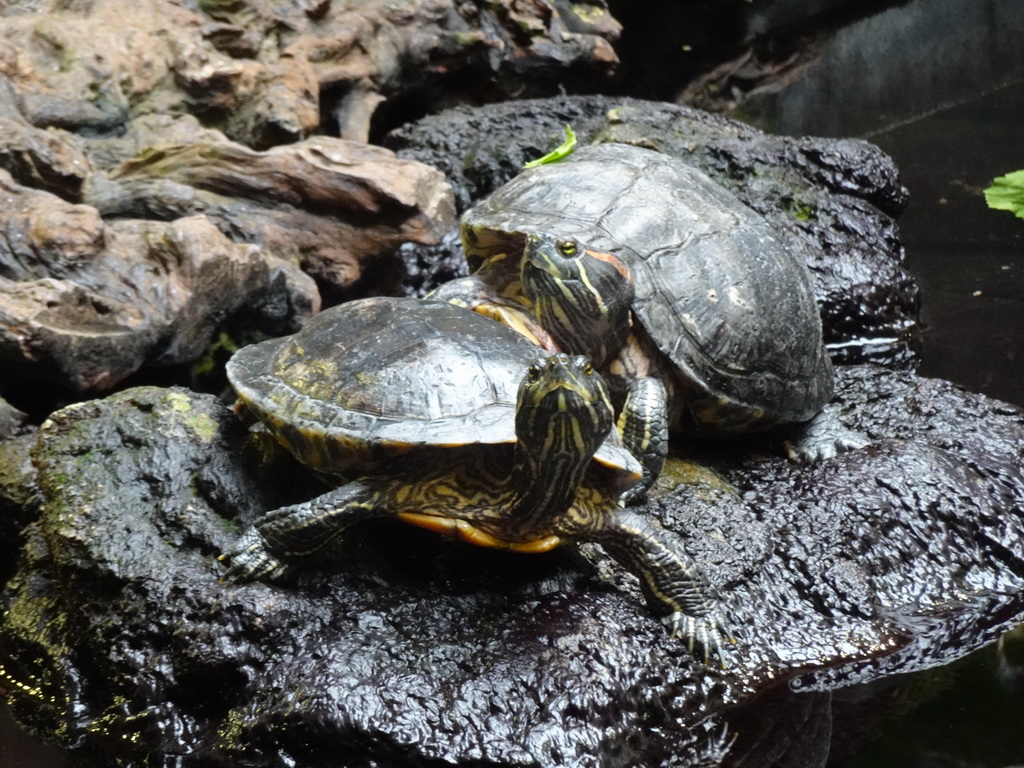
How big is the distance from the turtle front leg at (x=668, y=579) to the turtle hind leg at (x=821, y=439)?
1237 millimetres

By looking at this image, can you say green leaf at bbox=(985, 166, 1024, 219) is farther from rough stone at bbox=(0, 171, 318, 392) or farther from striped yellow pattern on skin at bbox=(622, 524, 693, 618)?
rough stone at bbox=(0, 171, 318, 392)

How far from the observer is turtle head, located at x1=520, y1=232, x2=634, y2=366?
3.46m

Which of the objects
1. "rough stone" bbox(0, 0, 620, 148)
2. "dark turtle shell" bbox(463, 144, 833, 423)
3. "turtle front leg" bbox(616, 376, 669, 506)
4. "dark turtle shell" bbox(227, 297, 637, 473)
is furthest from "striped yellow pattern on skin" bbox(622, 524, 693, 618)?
"rough stone" bbox(0, 0, 620, 148)

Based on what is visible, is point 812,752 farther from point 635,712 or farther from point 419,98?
point 419,98

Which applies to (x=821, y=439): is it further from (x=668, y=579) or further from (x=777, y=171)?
(x=777, y=171)

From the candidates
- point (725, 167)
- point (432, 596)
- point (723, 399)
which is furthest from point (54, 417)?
point (725, 167)

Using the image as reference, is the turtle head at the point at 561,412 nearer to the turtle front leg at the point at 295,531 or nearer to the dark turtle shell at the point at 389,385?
the dark turtle shell at the point at 389,385

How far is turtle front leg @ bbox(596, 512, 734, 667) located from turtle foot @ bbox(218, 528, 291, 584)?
3.33ft

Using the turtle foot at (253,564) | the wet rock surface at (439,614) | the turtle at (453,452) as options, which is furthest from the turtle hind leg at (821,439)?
the turtle foot at (253,564)

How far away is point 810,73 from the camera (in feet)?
34.5

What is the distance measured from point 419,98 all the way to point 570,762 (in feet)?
19.8

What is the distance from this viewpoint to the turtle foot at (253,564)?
274 cm

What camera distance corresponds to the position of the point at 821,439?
3.97 metres

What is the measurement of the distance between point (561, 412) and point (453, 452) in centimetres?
43
